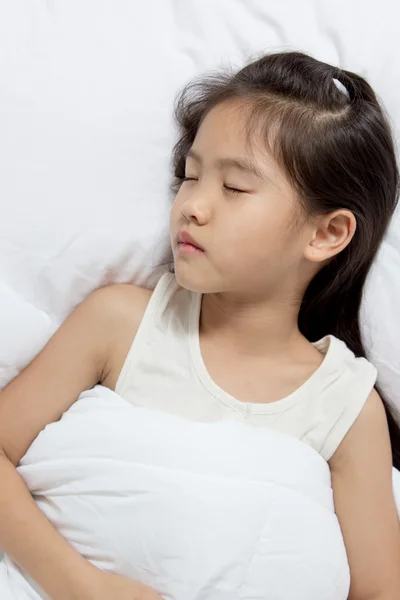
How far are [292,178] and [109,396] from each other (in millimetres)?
402

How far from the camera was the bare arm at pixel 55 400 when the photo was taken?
3.15 feet

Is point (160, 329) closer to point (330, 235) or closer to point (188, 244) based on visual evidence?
point (188, 244)

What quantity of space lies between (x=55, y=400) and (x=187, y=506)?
A: 0.26 m

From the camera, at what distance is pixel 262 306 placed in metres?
1.15

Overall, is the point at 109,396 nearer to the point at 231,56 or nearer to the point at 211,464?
the point at 211,464

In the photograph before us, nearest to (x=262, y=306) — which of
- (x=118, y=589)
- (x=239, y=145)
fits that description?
(x=239, y=145)

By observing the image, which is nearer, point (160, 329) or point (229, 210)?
point (229, 210)

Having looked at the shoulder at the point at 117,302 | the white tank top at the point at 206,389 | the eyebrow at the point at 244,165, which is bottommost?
the white tank top at the point at 206,389

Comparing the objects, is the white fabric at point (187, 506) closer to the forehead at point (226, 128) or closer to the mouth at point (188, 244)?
the mouth at point (188, 244)

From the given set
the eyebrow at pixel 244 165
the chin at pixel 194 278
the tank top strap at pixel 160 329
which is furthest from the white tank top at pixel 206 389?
the eyebrow at pixel 244 165

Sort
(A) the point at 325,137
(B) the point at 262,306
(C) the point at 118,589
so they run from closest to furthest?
1. (C) the point at 118,589
2. (A) the point at 325,137
3. (B) the point at 262,306

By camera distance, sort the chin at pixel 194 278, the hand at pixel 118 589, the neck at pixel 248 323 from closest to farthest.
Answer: the hand at pixel 118 589
the chin at pixel 194 278
the neck at pixel 248 323

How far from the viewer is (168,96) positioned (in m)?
1.14

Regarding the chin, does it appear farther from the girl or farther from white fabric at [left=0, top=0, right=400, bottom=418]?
white fabric at [left=0, top=0, right=400, bottom=418]
